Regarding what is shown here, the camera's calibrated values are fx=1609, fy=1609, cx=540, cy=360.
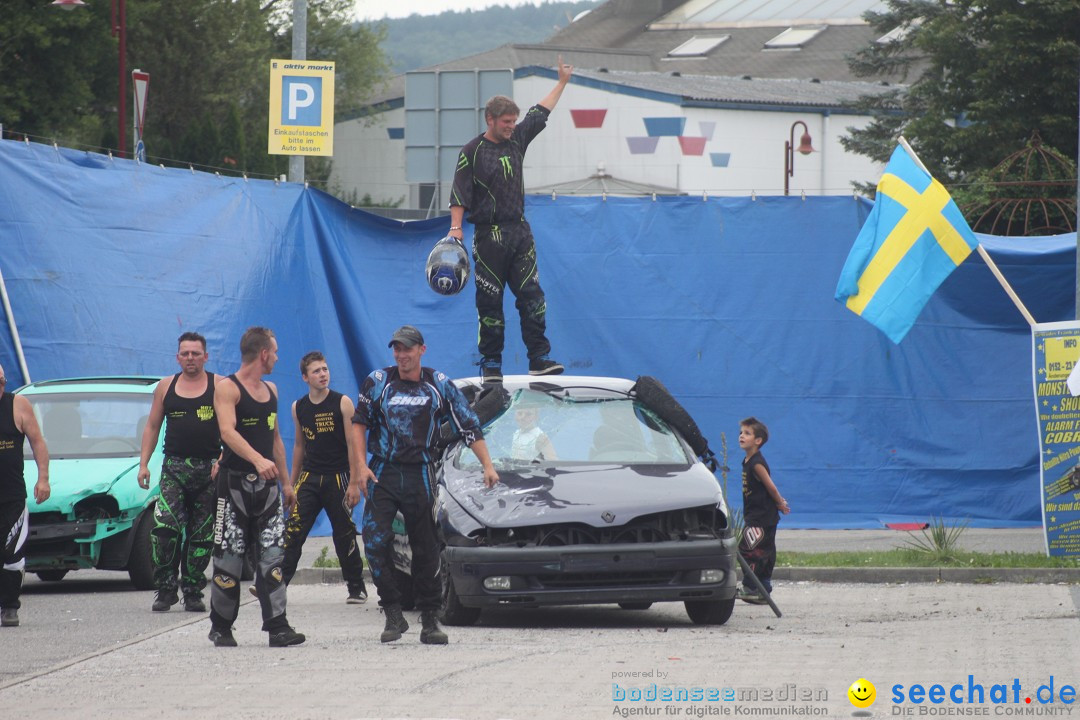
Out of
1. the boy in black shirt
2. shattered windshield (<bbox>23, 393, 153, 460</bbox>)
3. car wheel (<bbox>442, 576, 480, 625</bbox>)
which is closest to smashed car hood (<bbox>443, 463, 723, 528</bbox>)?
car wheel (<bbox>442, 576, 480, 625</bbox>)

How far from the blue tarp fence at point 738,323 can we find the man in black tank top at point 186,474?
12.5ft

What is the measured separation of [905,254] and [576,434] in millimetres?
4050

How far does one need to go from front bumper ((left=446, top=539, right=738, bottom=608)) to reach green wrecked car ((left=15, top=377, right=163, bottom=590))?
351 centimetres

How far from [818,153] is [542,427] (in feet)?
124

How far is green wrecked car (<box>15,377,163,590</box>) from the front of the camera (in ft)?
Result: 38.3

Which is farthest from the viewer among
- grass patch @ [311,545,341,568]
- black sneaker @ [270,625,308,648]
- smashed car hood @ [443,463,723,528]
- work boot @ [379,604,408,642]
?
grass patch @ [311,545,341,568]

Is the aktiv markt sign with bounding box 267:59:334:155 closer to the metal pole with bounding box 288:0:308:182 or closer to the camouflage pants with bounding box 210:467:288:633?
the metal pole with bounding box 288:0:308:182

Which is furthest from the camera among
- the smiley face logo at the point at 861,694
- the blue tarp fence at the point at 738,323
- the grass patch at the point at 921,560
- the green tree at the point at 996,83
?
the green tree at the point at 996,83

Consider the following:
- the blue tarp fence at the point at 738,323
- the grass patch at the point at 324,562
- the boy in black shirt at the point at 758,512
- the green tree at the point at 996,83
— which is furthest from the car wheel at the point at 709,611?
the green tree at the point at 996,83

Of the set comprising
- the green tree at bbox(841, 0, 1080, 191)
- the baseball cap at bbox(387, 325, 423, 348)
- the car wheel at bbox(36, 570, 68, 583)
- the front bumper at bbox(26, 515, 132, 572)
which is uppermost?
the green tree at bbox(841, 0, 1080, 191)

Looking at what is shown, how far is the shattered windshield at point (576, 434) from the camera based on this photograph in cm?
1017

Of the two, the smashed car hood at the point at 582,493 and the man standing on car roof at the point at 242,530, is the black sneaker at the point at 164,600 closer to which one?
the man standing on car roof at the point at 242,530

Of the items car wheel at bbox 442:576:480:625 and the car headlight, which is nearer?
the car headlight

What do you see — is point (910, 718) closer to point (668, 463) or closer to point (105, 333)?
point (668, 463)
